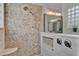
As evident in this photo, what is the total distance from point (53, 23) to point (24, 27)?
38 centimetres

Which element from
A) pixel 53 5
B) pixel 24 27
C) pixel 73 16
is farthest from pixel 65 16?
pixel 24 27

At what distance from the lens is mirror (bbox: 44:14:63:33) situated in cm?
123

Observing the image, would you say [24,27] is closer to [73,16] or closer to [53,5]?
[53,5]

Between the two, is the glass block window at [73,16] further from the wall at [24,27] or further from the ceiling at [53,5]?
the wall at [24,27]

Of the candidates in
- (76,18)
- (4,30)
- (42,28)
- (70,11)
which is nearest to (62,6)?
(70,11)

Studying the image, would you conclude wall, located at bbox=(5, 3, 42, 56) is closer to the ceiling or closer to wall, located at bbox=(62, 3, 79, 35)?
the ceiling

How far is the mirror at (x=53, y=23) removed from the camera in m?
1.23

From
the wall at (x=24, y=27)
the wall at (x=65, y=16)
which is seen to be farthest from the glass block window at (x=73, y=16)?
the wall at (x=24, y=27)

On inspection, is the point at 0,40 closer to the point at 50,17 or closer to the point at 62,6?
the point at 50,17

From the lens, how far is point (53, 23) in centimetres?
126

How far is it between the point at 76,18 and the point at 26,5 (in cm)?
65

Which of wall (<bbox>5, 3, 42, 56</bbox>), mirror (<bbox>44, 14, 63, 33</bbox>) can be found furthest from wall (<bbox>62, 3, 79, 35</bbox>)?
wall (<bbox>5, 3, 42, 56</bbox>)

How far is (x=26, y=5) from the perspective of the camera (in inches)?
48.7

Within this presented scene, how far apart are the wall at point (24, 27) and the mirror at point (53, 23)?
77 millimetres
